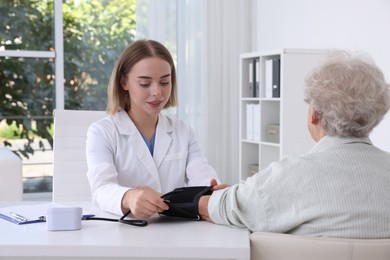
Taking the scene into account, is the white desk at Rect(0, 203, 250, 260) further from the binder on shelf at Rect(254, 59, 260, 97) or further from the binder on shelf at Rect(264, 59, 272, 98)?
the binder on shelf at Rect(254, 59, 260, 97)

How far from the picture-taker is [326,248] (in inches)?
49.9

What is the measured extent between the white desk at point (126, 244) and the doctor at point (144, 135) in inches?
21.5

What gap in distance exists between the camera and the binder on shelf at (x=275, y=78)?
4.30m

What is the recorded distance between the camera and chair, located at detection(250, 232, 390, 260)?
1259mm

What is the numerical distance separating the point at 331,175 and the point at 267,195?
147 millimetres

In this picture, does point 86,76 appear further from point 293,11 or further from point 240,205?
point 240,205

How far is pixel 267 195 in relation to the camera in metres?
1.44

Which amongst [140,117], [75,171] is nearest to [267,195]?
[140,117]

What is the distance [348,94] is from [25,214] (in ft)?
3.12

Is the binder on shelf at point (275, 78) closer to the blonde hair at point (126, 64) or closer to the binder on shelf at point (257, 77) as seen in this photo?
the binder on shelf at point (257, 77)

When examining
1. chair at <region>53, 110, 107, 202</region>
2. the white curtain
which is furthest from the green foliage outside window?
chair at <region>53, 110, 107, 202</region>

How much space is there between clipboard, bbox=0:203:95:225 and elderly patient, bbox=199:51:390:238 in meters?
0.55

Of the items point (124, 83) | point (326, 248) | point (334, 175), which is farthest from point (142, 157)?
point (326, 248)

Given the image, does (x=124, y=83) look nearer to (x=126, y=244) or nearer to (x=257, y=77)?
(x=126, y=244)
